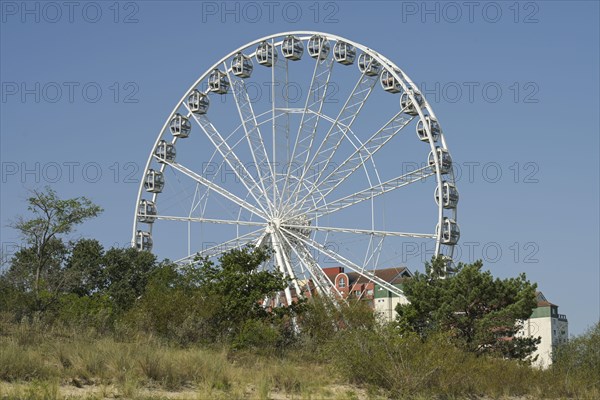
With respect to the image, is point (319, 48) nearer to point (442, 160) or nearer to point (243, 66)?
point (243, 66)

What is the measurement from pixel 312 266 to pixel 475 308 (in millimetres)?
9812

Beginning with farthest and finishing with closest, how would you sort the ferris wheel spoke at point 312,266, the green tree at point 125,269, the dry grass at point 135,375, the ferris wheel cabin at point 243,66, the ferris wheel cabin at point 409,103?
the green tree at point 125,269 → the ferris wheel cabin at point 243,66 → the ferris wheel cabin at point 409,103 → the ferris wheel spoke at point 312,266 → the dry grass at point 135,375

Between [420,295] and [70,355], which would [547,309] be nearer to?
[420,295]

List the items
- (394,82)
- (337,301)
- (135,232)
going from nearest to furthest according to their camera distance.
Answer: (337,301)
(394,82)
(135,232)

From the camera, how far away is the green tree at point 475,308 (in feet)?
151

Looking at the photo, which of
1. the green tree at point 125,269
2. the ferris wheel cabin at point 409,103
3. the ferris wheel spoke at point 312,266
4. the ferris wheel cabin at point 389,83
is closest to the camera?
the ferris wheel spoke at point 312,266

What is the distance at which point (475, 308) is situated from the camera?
4809 centimetres

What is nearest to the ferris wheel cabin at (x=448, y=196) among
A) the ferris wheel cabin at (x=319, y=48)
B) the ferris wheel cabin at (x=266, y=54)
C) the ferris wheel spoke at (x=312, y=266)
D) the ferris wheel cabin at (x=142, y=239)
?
the ferris wheel spoke at (x=312, y=266)

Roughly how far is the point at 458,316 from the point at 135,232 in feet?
78.0

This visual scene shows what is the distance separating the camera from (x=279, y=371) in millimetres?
26375

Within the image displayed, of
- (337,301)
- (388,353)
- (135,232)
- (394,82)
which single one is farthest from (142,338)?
(135,232)

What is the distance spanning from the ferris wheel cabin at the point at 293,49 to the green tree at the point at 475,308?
1596cm

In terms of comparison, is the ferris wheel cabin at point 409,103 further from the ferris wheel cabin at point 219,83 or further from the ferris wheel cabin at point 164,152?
the ferris wheel cabin at point 164,152

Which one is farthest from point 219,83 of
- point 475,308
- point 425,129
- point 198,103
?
point 475,308
